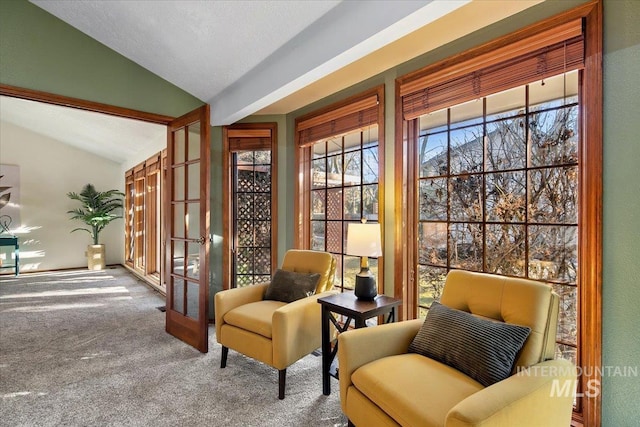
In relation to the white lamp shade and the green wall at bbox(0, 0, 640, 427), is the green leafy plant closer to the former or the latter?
the green wall at bbox(0, 0, 640, 427)

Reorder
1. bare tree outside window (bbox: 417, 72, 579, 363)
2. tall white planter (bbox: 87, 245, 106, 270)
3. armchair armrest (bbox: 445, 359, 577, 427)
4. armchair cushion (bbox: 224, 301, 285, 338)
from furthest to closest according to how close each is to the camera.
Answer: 1. tall white planter (bbox: 87, 245, 106, 270)
2. armchair cushion (bbox: 224, 301, 285, 338)
3. bare tree outside window (bbox: 417, 72, 579, 363)
4. armchair armrest (bbox: 445, 359, 577, 427)

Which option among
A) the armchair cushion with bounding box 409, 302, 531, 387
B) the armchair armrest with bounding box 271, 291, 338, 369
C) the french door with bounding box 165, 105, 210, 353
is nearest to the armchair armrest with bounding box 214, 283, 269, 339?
the french door with bounding box 165, 105, 210, 353

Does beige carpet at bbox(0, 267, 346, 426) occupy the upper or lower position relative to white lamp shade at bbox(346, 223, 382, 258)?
lower

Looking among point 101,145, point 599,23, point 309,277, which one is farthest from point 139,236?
point 599,23

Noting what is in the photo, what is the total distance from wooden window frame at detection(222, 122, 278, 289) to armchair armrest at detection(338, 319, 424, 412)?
2144 mm

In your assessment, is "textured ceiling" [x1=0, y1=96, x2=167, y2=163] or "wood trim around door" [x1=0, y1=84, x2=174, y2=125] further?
"textured ceiling" [x1=0, y1=96, x2=167, y2=163]

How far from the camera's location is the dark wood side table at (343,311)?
215 cm

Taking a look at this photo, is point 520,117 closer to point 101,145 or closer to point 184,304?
point 184,304

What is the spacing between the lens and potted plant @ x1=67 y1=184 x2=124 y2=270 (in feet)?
24.1

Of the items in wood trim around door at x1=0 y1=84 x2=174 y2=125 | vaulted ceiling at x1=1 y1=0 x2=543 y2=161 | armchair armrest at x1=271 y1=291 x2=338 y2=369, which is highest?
vaulted ceiling at x1=1 y1=0 x2=543 y2=161

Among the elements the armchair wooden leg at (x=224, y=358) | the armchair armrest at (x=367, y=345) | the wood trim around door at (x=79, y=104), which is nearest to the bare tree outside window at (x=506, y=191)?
the armchair armrest at (x=367, y=345)

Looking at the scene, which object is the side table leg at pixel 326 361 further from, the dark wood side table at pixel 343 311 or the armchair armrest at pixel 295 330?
the armchair armrest at pixel 295 330

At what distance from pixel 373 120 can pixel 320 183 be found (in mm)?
965

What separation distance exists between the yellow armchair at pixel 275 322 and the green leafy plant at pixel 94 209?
20.4 feet
